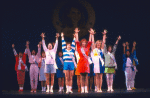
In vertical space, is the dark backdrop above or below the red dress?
above

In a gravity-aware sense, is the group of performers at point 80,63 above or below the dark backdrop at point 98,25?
below

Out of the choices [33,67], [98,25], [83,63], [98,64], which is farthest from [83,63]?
[98,25]

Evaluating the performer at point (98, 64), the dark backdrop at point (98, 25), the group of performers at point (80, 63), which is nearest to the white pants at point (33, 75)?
the group of performers at point (80, 63)

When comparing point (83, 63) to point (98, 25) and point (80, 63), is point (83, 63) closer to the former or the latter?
point (80, 63)

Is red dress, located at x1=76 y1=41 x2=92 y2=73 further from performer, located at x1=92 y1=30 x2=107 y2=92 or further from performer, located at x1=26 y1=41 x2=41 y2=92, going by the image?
performer, located at x1=26 y1=41 x2=41 y2=92

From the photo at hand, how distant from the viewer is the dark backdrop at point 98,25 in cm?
1007

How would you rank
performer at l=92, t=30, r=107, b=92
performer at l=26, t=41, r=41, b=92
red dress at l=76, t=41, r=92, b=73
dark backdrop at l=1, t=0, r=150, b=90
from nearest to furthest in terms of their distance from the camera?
red dress at l=76, t=41, r=92, b=73 < performer at l=92, t=30, r=107, b=92 < performer at l=26, t=41, r=41, b=92 < dark backdrop at l=1, t=0, r=150, b=90

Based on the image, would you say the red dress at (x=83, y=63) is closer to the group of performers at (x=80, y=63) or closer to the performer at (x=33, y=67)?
the group of performers at (x=80, y=63)

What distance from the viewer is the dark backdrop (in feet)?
33.0

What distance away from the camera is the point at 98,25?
33.3 ft

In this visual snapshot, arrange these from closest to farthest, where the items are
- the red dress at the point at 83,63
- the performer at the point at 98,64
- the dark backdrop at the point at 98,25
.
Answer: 1. the red dress at the point at 83,63
2. the performer at the point at 98,64
3. the dark backdrop at the point at 98,25

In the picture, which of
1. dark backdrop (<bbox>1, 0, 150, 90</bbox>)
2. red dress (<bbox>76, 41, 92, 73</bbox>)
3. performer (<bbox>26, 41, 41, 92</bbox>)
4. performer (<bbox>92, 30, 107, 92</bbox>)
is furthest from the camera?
dark backdrop (<bbox>1, 0, 150, 90</bbox>)

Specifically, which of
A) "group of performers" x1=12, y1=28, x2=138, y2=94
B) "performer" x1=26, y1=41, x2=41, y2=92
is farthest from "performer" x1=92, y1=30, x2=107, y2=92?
"performer" x1=26, y1=41, x2=41, y2=92

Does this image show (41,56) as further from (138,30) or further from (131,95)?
(138,30)
